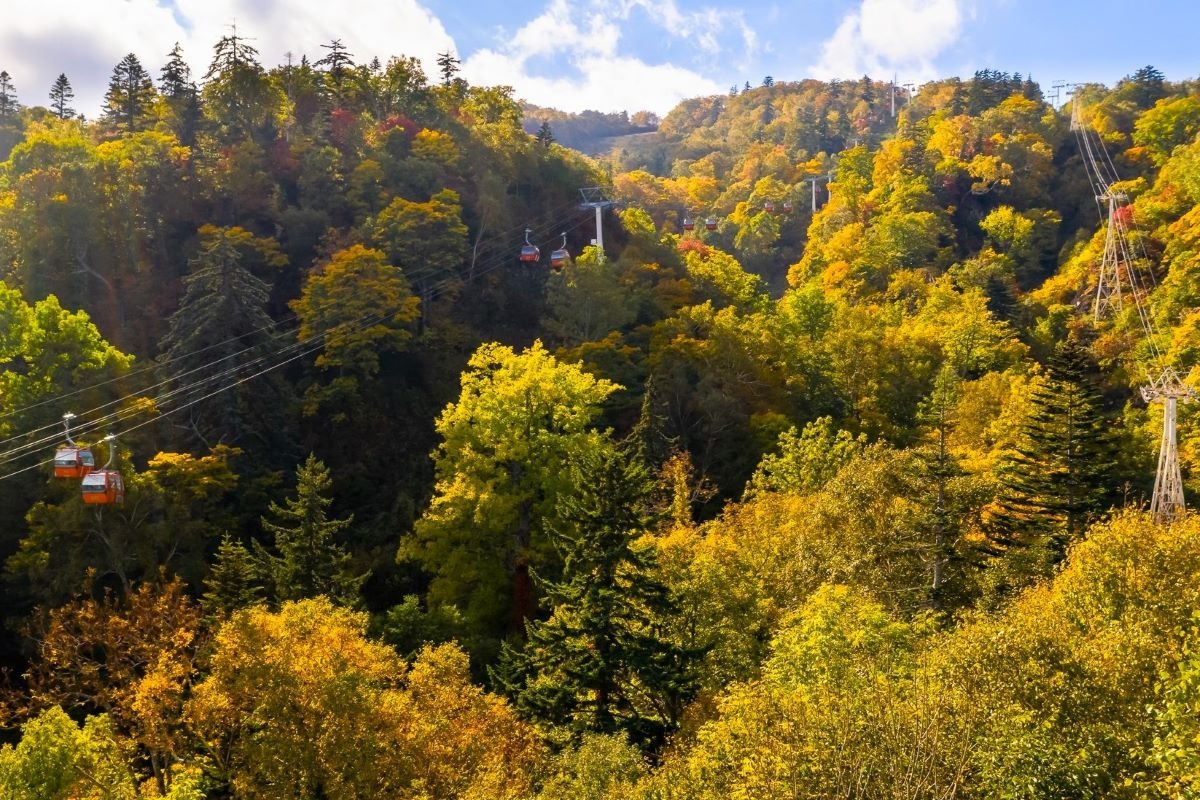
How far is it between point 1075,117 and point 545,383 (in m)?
88.2

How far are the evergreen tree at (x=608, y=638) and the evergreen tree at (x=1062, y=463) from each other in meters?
13.6

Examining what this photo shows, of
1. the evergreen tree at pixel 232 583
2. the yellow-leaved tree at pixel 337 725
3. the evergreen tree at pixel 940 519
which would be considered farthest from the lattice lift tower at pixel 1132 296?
the evergreen tree at pixel 232 583

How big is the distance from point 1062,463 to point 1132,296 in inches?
1407

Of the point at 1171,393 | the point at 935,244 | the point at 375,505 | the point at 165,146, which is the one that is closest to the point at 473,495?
the point at 375,505

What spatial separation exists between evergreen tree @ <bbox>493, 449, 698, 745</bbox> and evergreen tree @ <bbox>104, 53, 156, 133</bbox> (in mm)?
56510

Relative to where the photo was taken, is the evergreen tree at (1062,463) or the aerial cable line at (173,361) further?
the aerial cable line at (173,361)

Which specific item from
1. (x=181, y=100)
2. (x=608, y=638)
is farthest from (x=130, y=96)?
(x=608, y=638)

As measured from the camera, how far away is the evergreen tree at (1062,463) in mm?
30062

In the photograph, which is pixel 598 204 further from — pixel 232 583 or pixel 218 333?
pixel 232 583

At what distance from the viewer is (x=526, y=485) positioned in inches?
1292

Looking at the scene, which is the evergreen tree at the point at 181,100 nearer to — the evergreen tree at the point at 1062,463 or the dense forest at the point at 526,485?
the dense forest at the point at 526,485

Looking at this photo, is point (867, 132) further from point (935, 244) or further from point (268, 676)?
point (268, 676)

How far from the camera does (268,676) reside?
18469 millimetres

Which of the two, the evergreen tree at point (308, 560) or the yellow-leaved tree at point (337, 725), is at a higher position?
the evergreen tree at point (308, 560)
